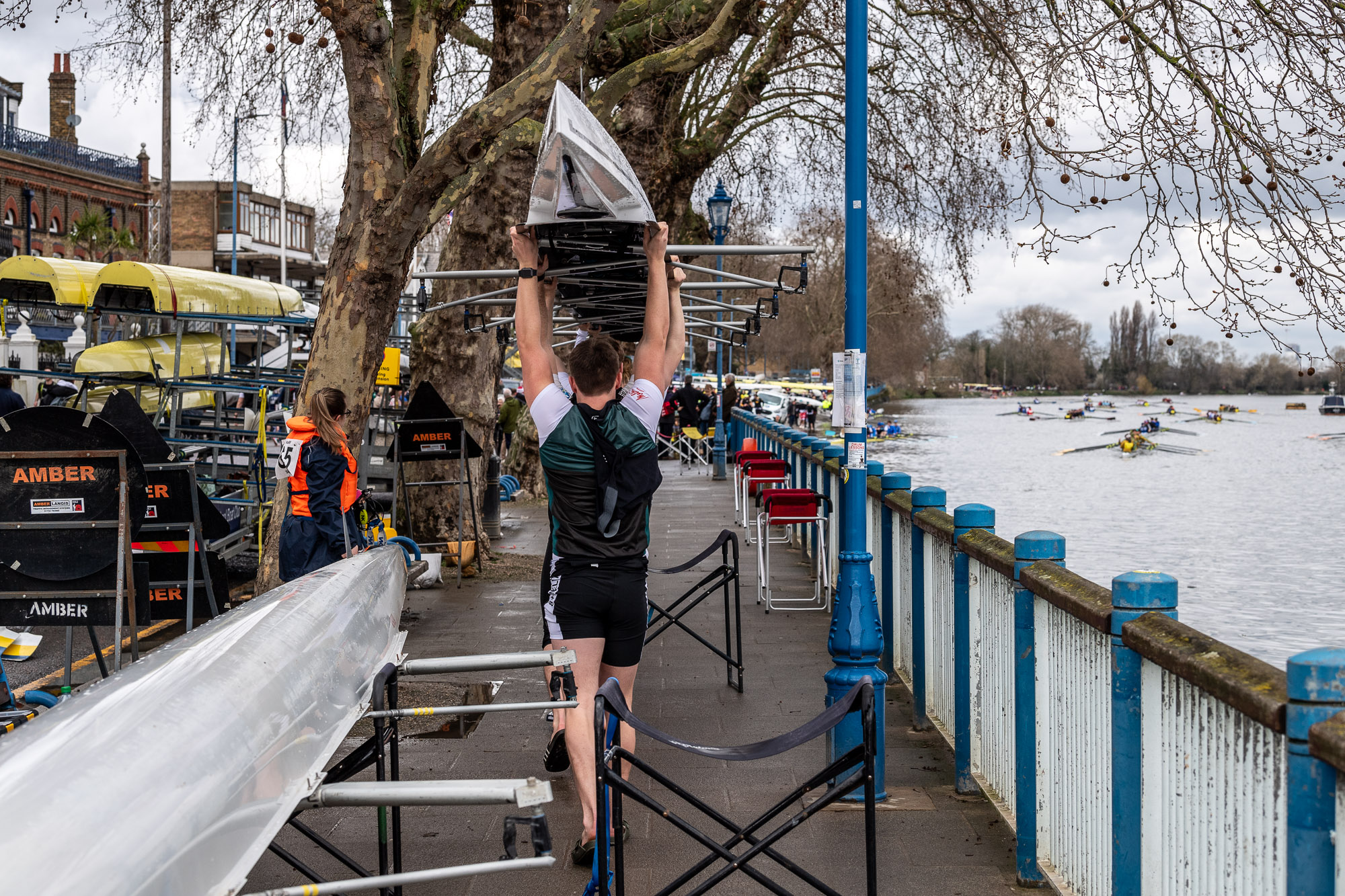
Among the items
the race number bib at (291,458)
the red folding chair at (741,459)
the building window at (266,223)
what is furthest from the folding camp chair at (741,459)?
the building window at (266,223)

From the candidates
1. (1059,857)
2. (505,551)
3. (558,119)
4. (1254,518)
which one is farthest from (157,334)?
(1254,518)

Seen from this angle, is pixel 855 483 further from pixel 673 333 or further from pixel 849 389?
pixel 673 333

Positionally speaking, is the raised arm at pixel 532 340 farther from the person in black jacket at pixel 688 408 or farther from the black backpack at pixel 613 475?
the person in black jacket at pixel 688 408

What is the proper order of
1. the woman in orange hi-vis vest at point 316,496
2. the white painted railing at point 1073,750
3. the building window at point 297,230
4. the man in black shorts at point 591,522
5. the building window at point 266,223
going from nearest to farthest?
the white painted railing at point 1073,750 < the man in black shorts at point 591,522 < the woman in orange hi-vis vest at point 316,496 < the building window at point 266,223 < the building window at point 297,230

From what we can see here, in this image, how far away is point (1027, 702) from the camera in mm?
4668

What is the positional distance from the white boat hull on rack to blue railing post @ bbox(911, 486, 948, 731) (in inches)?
140

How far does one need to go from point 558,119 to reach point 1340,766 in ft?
13.1

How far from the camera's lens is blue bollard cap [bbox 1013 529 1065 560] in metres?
4.63

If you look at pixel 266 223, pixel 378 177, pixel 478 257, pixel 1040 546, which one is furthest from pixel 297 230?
pixel 1040 546

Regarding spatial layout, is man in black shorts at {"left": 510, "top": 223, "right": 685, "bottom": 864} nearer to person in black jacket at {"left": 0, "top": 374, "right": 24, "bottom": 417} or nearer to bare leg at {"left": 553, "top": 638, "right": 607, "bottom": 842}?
bare leg at {"left": 553, "top": 638, "right": 607, "bottom": 842}

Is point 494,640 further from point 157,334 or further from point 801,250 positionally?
point 157,334

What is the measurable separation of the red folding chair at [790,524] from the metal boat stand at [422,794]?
6.96 metres

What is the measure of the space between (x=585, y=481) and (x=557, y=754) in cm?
151

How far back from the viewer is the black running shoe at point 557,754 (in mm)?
5445
